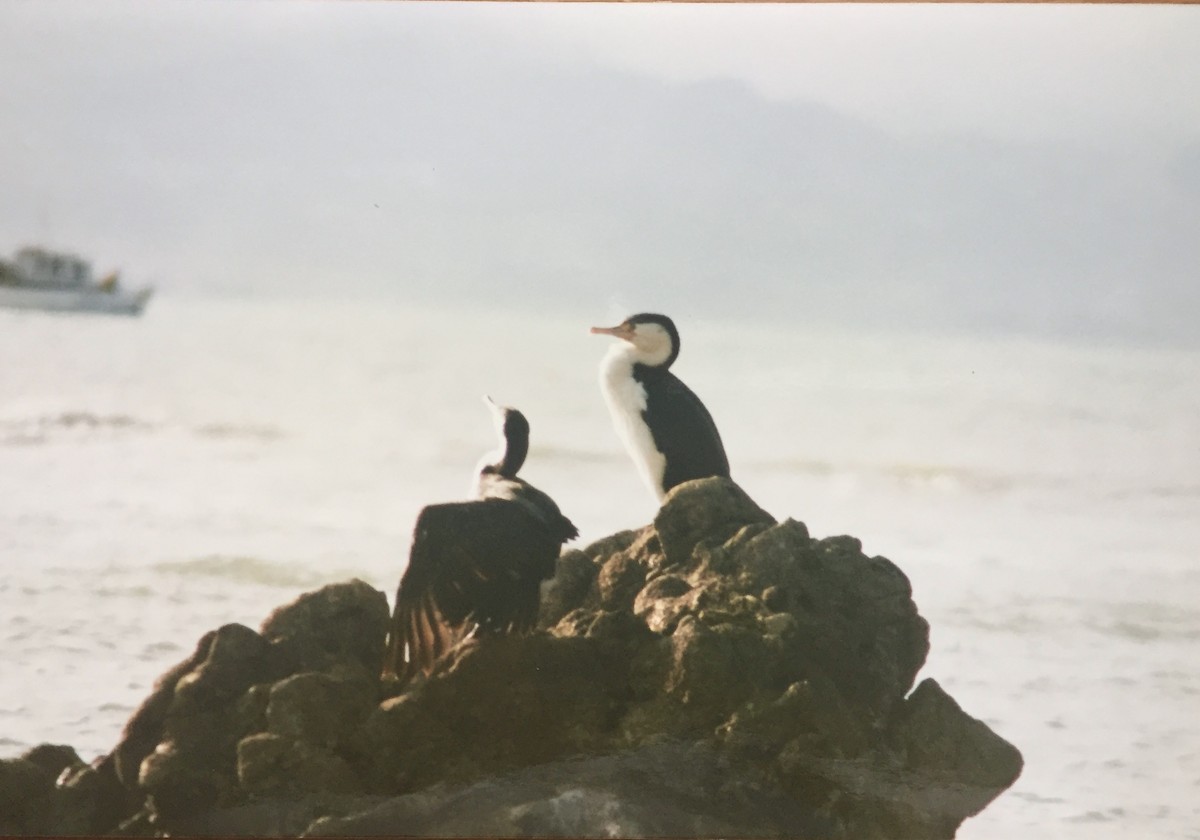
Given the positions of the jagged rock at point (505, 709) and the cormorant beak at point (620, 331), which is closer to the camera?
the jagged rock at point (505, 709)

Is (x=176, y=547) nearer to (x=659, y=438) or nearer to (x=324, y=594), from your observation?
(x=324, y=594)

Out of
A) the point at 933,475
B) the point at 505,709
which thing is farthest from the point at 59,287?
the point at 933,475

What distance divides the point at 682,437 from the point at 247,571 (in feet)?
4.18

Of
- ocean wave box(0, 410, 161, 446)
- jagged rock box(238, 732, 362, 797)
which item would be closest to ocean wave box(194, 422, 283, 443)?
ocean wave box(0, 410, 161, 446)

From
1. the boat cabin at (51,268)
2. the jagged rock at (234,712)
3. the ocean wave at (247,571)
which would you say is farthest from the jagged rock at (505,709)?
the boat cabin at (51,268)

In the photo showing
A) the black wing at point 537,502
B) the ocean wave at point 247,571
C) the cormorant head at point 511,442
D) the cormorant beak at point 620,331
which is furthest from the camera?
the ocean wave at point 247,571

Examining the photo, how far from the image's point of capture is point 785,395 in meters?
3.24

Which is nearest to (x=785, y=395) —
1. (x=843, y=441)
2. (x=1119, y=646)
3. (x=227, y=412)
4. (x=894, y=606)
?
(x=843, y=441)

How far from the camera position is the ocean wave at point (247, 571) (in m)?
3.20

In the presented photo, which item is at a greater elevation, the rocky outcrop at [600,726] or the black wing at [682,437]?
the black wing at [682,437]

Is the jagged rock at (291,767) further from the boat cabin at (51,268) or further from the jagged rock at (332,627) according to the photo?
the boat cabin at (51,268)

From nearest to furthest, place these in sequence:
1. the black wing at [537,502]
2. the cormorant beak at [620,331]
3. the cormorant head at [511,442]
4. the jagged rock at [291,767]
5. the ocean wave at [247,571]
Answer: the jagged rock at [291,767]
the black wing at [537,502]
the cormorant head at [511,442]
the cormorant beak at [620,331]
the ocean wave at [247,571]

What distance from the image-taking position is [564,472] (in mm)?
3174

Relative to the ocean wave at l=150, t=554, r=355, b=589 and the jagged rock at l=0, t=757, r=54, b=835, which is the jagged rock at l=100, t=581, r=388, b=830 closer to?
the jagged rock at l=0, t=757, r=54, b=835
